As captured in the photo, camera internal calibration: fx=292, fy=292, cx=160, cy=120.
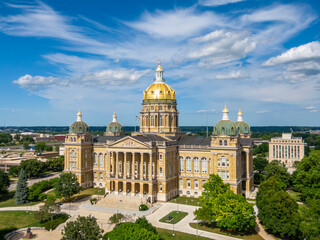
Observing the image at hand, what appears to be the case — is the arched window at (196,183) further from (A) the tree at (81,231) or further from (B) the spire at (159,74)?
(A) the tree at (81,231)

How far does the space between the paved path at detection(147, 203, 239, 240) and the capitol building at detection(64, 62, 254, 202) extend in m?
4.81

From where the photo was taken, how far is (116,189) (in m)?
76.2

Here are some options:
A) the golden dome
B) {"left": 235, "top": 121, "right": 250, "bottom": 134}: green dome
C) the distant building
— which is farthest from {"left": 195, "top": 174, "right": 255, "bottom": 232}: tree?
the distant building

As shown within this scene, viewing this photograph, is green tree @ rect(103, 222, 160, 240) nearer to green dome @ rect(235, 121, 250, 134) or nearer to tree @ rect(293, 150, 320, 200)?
tree @ rect(293, 150, 320, 200)

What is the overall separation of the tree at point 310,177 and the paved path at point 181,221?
81.6 ft

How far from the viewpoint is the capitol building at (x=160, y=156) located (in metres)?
73.7

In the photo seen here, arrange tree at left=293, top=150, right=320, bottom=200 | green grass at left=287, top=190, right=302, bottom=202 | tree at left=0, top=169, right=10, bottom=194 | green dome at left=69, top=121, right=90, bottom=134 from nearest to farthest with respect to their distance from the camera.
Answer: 1. tree at left=293, top=150, right=320, bottom=200
2. green grass at left=287, top=190, right=302, bottom=202
3. tree at left=0, top=169, right=10, bottom=194
4. green dome at left=69, top=121, right=90, bottom=134

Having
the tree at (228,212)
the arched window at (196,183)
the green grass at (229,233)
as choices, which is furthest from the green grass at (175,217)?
the arched window at (196,183)

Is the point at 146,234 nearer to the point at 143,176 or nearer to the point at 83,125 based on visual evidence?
the point at 143,176

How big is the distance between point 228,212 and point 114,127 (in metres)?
62.2

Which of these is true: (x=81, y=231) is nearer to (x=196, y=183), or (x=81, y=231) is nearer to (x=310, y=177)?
(x=196, y=183)

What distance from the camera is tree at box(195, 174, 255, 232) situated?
51.7 meters

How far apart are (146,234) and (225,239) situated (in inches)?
690

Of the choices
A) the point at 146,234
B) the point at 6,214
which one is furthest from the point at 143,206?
the point at 6,214
